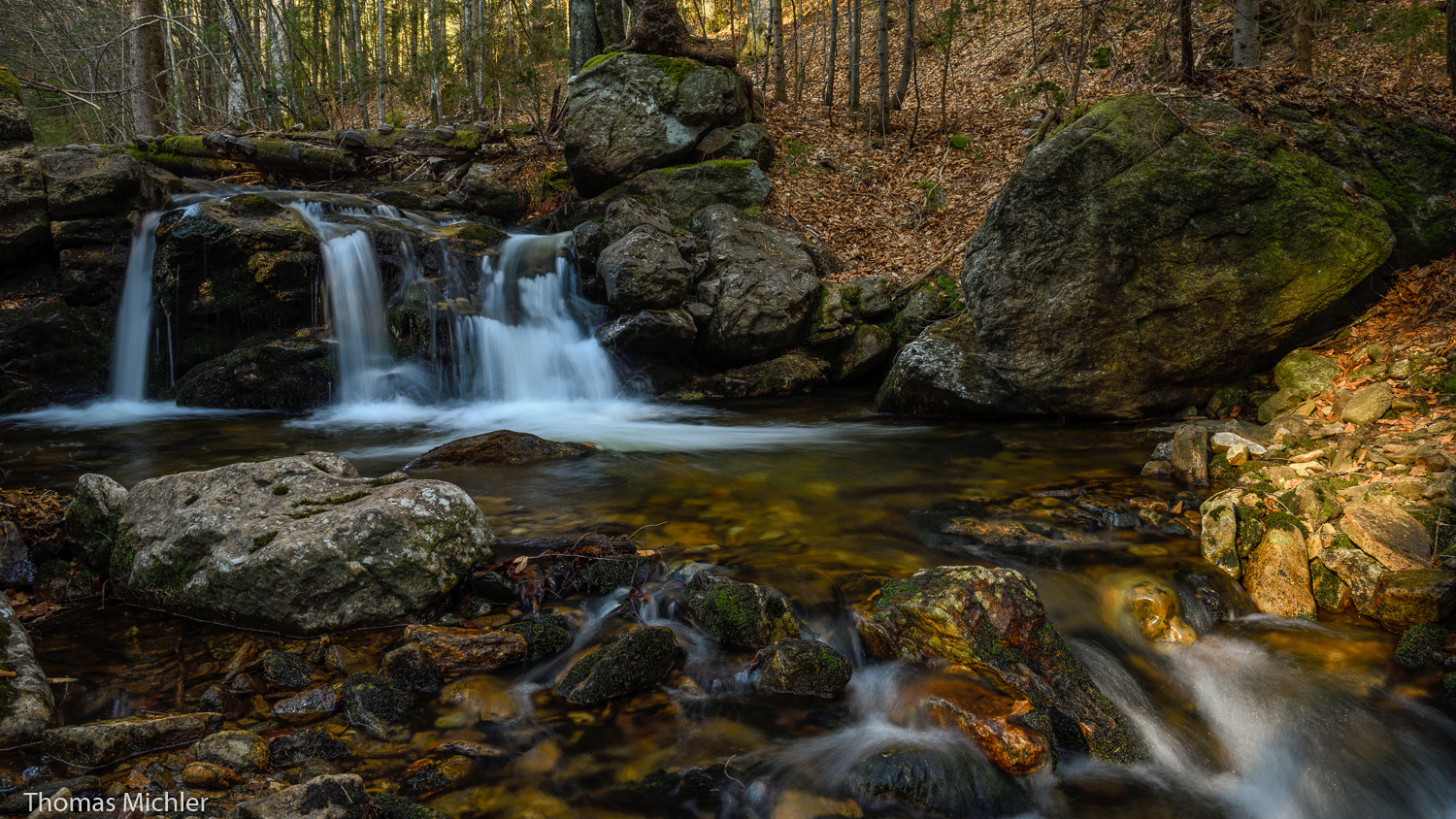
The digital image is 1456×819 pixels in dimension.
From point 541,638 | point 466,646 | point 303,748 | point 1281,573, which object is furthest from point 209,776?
point 1281,573

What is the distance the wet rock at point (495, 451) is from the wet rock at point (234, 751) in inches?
151

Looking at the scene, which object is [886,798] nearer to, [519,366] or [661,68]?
[519,366]

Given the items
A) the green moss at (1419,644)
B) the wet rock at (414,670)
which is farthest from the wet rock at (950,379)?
the wet rock at (414,670)

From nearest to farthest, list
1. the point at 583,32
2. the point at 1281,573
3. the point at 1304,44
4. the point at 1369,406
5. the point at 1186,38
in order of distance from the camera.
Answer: the point at 1281,573, the point at 1369,406, the point at 1186,38, the point at 1304,44, the point at 583,32

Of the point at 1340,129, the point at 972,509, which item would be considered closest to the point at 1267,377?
the point at 1340,129

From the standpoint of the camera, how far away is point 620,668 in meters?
3.22

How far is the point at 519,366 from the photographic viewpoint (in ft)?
33.9

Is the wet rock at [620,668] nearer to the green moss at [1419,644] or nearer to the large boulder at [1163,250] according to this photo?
the green moss at [1419,644]

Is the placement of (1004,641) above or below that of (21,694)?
below

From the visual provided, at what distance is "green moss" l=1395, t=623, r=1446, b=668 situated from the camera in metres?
3.35

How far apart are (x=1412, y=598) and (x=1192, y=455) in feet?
6.98

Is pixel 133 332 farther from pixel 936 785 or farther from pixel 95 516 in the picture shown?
pixel 936 785

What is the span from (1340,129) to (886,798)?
8.68 meters

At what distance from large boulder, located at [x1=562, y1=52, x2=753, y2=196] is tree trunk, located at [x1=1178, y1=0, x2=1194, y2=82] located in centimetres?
777
